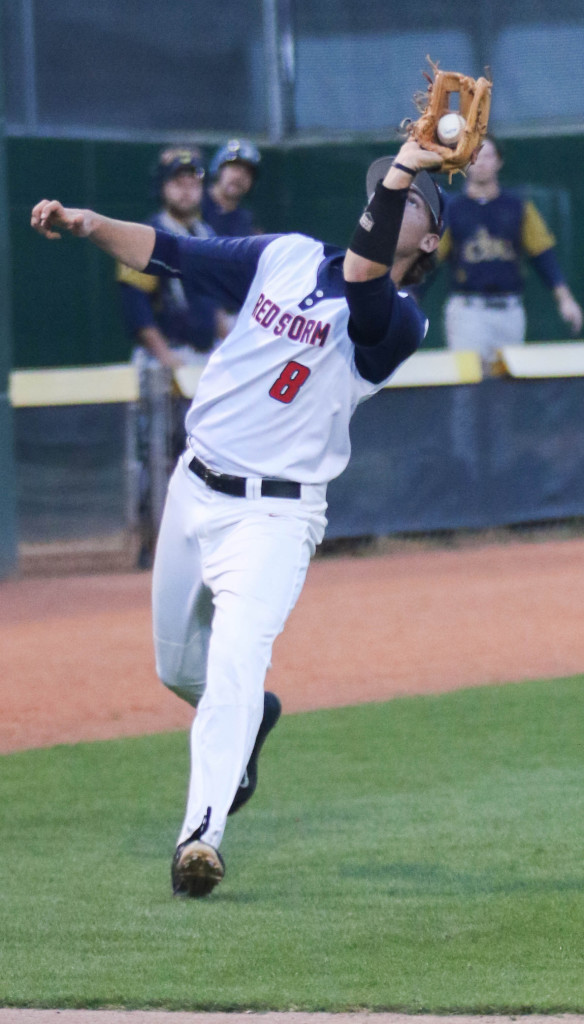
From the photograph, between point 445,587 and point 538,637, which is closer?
point 538,637

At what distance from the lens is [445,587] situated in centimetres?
846

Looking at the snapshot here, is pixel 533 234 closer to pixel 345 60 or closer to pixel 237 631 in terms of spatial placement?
pixel 345 60

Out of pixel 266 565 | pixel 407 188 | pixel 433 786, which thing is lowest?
pixel 433 786

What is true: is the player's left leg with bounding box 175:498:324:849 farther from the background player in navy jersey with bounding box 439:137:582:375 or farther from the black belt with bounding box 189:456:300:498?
the background player in navy jersey with bounding box 439:137:582:375

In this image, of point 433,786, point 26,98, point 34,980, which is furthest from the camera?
point 26,98

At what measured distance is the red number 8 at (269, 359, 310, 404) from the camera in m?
3.86

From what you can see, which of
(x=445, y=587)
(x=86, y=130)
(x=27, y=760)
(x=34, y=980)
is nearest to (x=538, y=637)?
(x=445, y=587)

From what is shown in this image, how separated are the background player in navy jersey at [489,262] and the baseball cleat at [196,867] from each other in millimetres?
6591

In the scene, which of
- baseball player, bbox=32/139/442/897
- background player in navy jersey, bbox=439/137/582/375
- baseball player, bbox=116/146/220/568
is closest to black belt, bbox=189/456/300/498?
baseball player, bbox=32/139/442/897

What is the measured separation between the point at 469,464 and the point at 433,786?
492cm

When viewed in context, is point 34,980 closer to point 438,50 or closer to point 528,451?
point 528,451

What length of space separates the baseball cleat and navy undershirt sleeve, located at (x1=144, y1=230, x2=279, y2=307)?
137 centimetres

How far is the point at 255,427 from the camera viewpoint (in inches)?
153

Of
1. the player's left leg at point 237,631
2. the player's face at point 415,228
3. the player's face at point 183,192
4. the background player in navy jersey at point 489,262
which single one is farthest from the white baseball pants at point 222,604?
the background player in navy jersey at point 489,262
